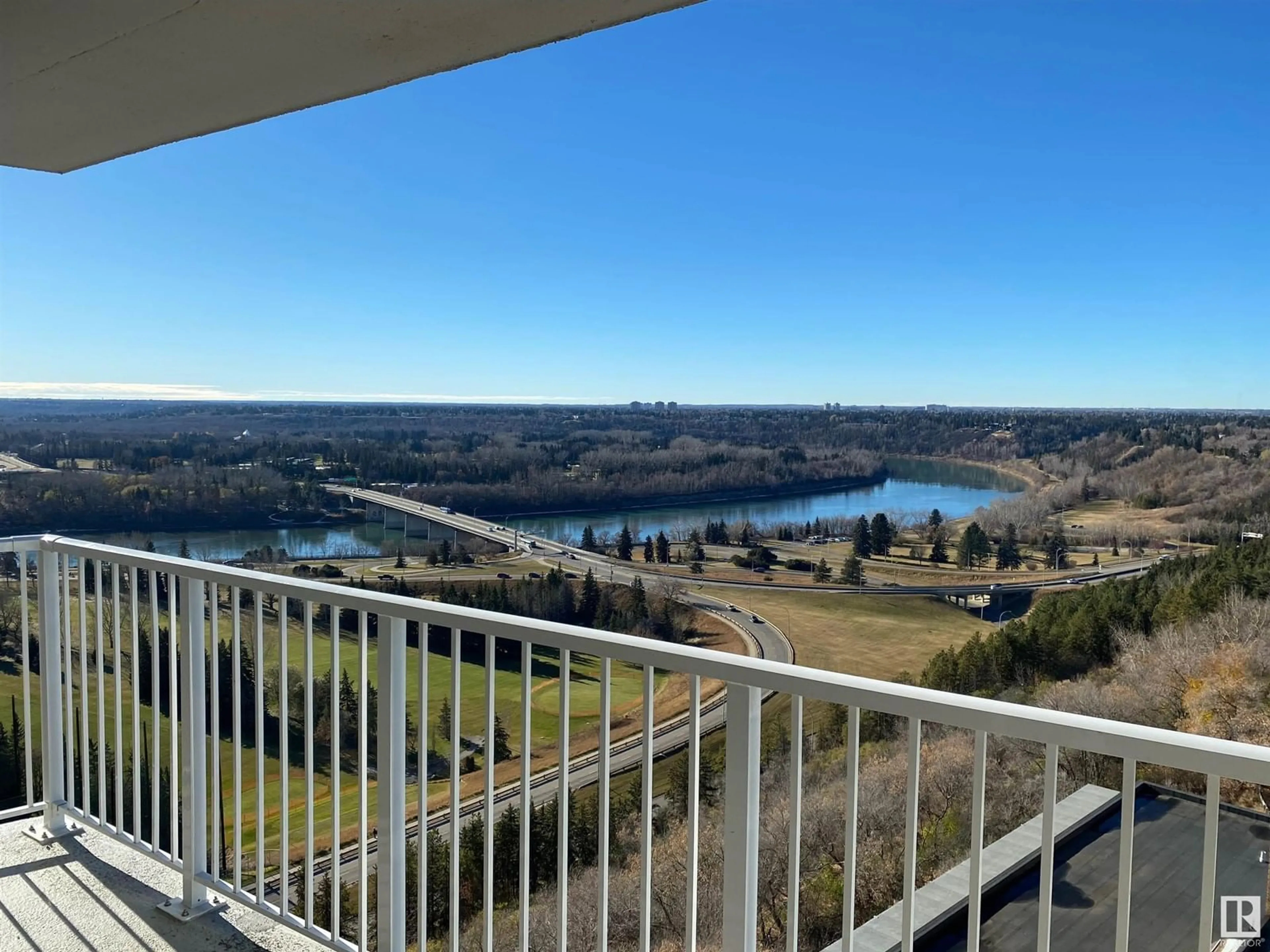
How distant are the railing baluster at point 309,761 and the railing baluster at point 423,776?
0.24m

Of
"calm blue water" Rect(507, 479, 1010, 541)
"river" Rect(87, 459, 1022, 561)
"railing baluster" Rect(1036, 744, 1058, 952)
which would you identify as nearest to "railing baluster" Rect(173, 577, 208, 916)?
"railing baluster" Rect(1036, 744, 1058, 952)

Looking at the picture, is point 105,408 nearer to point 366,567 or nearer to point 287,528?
point 287,528

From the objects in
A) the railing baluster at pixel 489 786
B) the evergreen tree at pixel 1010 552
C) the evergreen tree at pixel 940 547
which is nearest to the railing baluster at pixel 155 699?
the railing baluster at pixel 489 786

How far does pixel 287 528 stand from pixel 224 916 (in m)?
10.3

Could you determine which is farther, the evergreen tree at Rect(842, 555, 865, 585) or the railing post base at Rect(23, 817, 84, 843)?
the evergreen tree at Rect(842, 555, 865, 585)

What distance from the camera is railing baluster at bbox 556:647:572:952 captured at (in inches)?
56.5

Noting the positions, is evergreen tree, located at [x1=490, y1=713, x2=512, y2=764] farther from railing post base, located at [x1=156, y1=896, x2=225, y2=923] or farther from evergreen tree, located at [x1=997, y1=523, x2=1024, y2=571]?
evergreen tree, located at [x1=997, y1=523, x2=1024, y2=571]

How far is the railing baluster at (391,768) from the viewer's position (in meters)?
1.70

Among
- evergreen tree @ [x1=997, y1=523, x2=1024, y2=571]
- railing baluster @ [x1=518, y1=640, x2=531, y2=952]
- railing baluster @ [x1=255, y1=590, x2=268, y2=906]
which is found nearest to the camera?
railing baluster @ [x1=518, y1=640, x2=531, y2=952]

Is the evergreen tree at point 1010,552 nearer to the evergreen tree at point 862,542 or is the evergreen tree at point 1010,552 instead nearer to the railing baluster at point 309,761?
the evergreen tree at point 862,542

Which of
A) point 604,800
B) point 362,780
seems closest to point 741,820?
point 604,800

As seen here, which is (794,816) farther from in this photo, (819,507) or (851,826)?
(819,507)

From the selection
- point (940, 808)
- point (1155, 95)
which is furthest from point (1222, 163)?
point (940, 808)

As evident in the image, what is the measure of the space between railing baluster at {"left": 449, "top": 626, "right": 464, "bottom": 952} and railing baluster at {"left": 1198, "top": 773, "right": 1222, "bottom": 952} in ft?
3.89
